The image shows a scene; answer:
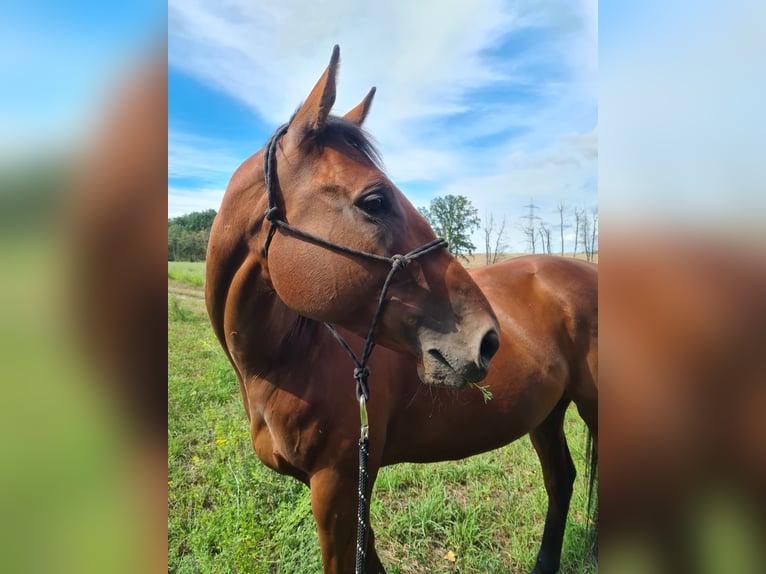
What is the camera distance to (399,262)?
145cm

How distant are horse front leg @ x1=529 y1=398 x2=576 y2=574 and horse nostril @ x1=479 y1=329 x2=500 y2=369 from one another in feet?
6.30

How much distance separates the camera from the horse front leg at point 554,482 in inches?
113

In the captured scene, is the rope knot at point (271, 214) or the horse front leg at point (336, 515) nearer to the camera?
the rope knot at point (271, 214)

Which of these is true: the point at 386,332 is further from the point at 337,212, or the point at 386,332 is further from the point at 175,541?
the point at 175,541

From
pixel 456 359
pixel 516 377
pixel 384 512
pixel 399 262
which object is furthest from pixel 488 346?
pixel 384 512

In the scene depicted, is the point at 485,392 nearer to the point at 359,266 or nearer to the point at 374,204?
the point at 359,266

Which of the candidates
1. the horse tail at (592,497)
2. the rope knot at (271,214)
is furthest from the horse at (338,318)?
the horse tail at (592,497)

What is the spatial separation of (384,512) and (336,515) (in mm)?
1643

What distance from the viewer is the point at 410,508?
3252 millimetres

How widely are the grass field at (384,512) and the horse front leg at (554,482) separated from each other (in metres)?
0.15

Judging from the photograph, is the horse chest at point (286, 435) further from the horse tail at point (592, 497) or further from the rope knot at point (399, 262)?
the horse tail at point (592, 497)
